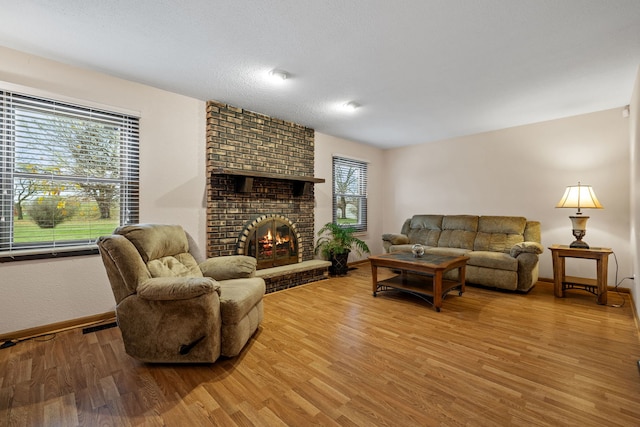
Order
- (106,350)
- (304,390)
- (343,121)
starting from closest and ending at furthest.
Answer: (304,390), (106,350), (343,121)

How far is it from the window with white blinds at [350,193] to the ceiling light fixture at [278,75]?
8.33ft

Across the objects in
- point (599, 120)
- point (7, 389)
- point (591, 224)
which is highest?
point (599, 120)

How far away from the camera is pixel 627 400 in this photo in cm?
162

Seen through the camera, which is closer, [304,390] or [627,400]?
[627,400]

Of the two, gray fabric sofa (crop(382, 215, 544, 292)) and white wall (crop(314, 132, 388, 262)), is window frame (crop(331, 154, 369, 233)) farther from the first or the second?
gray fabric sofa (crop(382, 215, 544, 292))

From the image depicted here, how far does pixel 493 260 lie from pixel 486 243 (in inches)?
22.4

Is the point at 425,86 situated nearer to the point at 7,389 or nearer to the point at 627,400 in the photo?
the point at 627,400

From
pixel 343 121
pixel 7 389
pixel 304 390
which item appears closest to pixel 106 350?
pixel 7 389

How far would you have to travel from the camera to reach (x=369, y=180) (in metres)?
5.99

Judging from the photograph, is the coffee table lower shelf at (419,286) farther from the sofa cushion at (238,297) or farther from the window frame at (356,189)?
the window frame at (356,189)

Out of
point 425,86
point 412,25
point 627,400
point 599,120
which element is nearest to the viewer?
point 627,400

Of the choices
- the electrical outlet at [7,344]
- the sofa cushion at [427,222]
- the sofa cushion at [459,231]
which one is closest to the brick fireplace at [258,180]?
the electrical outlet at [7,344]

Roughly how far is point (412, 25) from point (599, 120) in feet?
11.7

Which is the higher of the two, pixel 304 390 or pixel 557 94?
pixel 557 94
